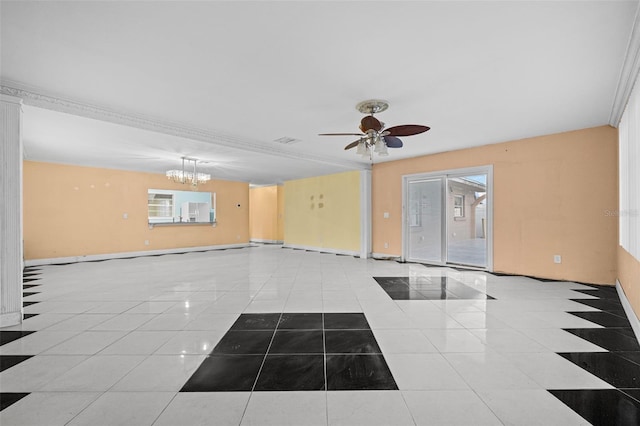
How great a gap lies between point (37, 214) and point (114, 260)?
200 centimetres

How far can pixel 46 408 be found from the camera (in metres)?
1.74

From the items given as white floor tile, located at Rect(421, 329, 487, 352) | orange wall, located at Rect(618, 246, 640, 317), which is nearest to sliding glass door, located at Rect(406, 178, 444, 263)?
orange wall, located at Rect(618, 246, 640, 317)

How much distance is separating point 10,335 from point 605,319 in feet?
20.8

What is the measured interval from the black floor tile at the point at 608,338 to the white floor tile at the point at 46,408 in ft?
13.5

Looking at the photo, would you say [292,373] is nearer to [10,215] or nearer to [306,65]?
[306,65]

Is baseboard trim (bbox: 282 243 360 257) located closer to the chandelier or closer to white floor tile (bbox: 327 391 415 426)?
the chandelier

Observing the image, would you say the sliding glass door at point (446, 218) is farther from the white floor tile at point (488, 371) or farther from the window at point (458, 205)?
the white floor tile at point (488, 371)

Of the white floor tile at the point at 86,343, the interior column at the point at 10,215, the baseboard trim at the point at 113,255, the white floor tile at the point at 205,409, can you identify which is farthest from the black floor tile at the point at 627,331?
the baseboard trim at the point at 113,255

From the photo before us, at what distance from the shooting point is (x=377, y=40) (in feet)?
7.82

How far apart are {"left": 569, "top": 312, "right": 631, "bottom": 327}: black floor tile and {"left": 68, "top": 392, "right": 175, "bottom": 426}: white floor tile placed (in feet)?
13.9

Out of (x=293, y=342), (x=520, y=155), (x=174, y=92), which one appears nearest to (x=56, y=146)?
(x=174, y=92)

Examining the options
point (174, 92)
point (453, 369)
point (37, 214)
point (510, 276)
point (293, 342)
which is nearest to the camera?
point (453, 369)

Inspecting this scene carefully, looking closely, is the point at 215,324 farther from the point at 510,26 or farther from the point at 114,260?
the point at 114,260

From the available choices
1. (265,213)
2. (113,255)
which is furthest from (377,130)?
(265,213)
